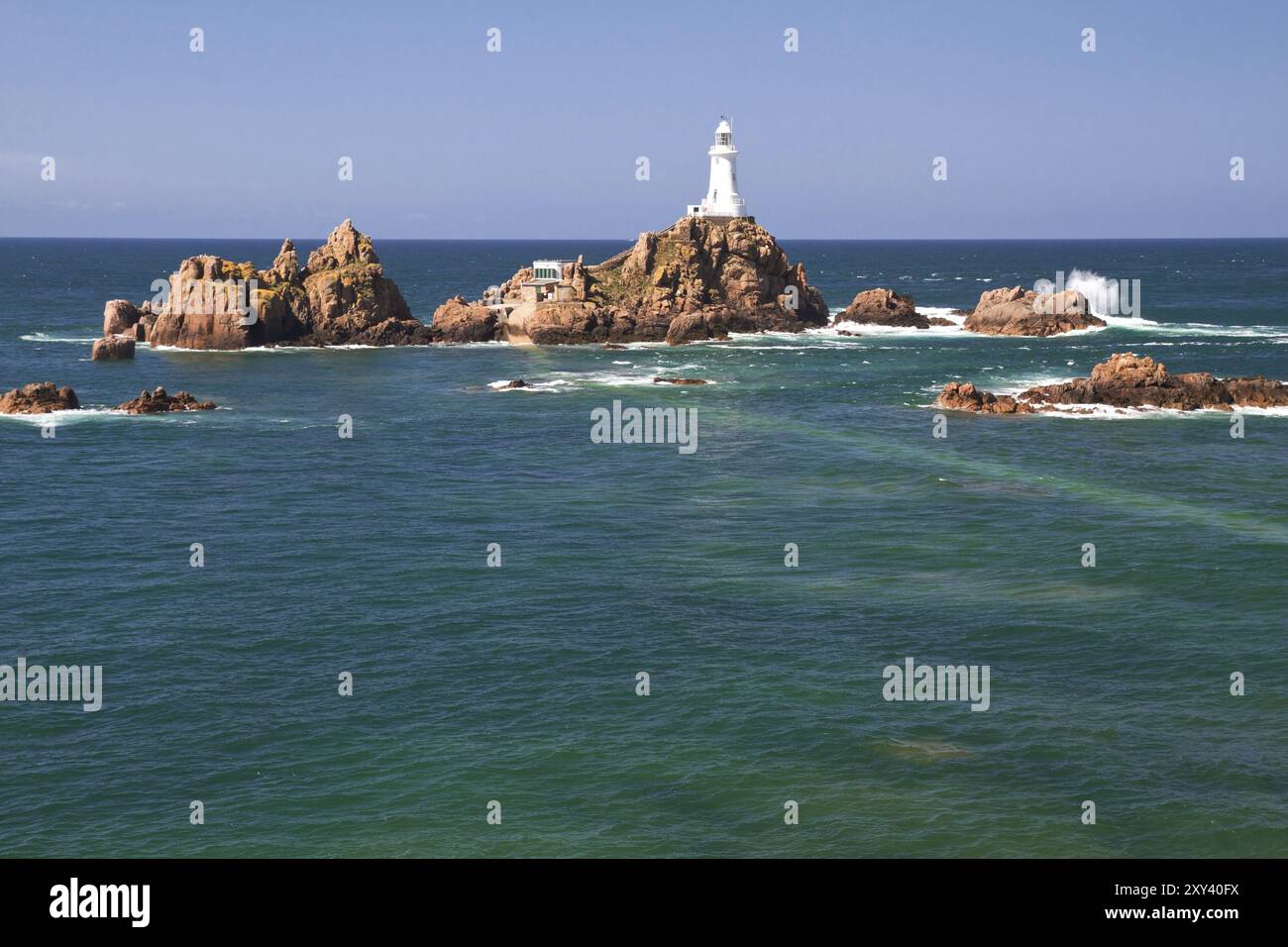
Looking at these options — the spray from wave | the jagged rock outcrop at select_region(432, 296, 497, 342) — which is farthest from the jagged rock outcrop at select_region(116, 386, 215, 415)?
the spray from wave

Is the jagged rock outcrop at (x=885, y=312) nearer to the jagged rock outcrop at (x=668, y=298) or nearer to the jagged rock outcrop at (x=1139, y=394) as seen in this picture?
the jagged rock outcrop at (x=668, y=298)

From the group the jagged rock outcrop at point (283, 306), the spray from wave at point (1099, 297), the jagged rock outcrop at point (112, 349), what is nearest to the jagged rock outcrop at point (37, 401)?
the jagged rock outcrop at point (112, 349)

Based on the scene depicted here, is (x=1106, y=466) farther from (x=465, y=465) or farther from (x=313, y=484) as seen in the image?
(x=313, y=484)

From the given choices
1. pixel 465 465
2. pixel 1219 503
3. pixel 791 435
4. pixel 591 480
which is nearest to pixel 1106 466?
pixel 1219 503

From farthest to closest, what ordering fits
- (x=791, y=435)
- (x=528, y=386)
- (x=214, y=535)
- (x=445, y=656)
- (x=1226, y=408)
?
1. (x=528, y=386)
2. (x=1226, y=408)
3. (x=791, y=435)
4. (x=214, y=535)
5. (x=445, y=656)

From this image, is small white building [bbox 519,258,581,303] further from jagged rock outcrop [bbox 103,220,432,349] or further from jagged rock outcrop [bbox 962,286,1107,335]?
jagged rock outcrop [bbox 962,286,1107,335]

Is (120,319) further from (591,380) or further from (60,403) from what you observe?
(591,380)

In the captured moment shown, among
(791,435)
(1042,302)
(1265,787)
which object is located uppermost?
(1042,302)
